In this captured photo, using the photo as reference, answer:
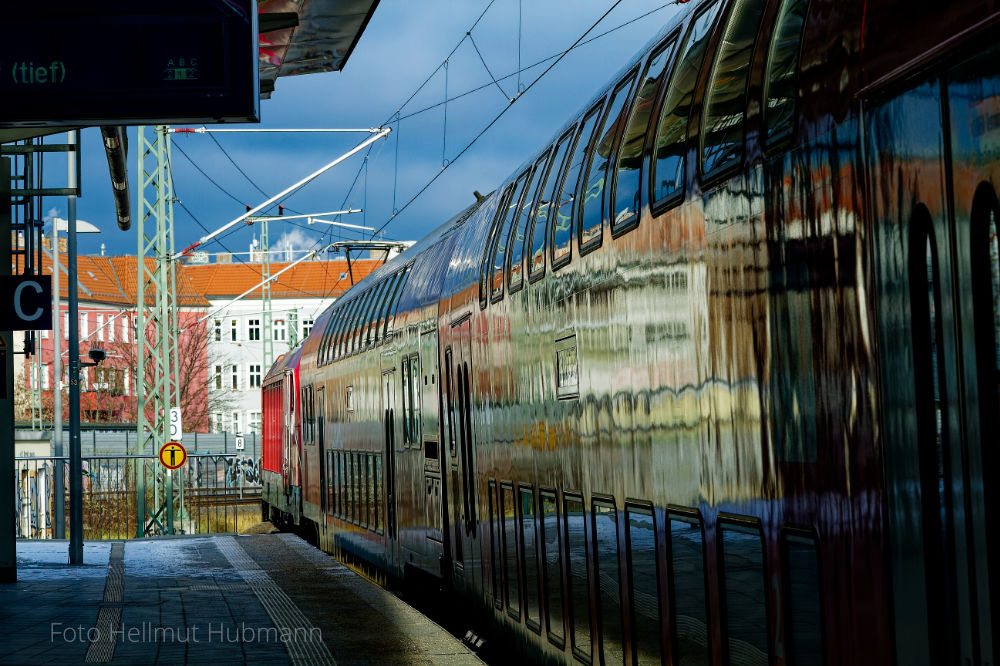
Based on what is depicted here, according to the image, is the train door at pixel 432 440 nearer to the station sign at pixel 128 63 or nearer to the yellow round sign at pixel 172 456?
the station sign at pixel 128 63

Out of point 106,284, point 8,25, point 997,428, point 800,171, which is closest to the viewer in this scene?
point 997,428

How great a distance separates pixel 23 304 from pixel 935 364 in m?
10.2

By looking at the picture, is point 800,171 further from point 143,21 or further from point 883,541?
point 143,21

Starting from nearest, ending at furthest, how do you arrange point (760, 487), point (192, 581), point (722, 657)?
point (760, 487) < point (722, 657) < point (192, 581)

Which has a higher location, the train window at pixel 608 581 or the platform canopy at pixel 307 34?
the platform canopy at pixel 307 34

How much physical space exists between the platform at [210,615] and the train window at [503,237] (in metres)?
2.50

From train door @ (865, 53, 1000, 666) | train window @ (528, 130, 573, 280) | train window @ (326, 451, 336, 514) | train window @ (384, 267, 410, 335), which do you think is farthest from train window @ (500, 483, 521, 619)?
train window @ (326, 451, 336, 514)

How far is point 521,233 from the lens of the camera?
8836mm

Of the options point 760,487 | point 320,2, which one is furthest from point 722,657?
point 320,2

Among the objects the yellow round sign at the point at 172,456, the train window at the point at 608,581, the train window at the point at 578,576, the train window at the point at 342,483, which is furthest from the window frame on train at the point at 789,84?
the yellow round sign at the point at 172,456

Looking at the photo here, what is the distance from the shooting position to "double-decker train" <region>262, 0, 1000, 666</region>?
3.13 meters

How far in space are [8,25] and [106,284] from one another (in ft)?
301

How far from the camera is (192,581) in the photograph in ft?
51.2

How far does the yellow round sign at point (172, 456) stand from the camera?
23.0 metres
